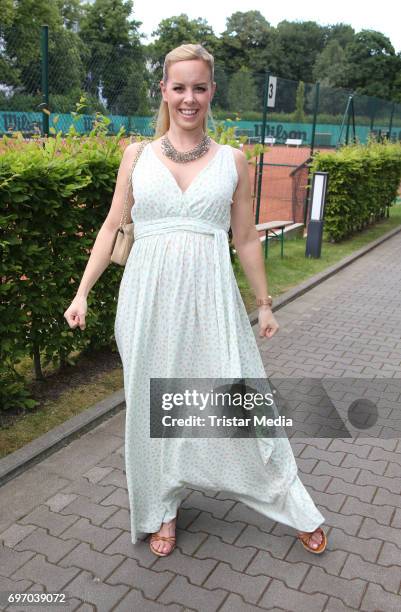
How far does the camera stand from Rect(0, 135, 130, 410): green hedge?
13.0 ft

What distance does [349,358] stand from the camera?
227 inches

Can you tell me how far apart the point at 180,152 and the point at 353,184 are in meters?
9.42

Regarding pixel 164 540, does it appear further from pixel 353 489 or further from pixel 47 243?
pixel 47 243

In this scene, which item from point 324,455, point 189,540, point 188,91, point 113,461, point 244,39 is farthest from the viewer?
point 244,39

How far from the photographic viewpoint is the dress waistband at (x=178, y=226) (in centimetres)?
270

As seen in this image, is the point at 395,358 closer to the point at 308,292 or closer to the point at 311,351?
the point at 311,351

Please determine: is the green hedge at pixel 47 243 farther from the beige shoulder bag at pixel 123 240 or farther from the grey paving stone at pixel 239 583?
the grey paving stone at pixel 239 583

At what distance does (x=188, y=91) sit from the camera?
8.64 feet

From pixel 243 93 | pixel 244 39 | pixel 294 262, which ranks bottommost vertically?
pixel 294 262

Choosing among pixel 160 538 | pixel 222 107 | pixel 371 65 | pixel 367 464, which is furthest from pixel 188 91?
pixel 371 65

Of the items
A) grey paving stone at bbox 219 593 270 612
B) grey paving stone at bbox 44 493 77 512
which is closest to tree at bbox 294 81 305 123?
grey paving stone at bbox 44 493 77 512

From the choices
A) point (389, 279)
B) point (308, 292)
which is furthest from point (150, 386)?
point (389, 279)

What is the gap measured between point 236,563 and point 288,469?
49 cm

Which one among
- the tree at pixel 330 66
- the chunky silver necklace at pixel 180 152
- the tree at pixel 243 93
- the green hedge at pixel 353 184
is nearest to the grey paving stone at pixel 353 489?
the chunky silver necklace at pixel 180 152
